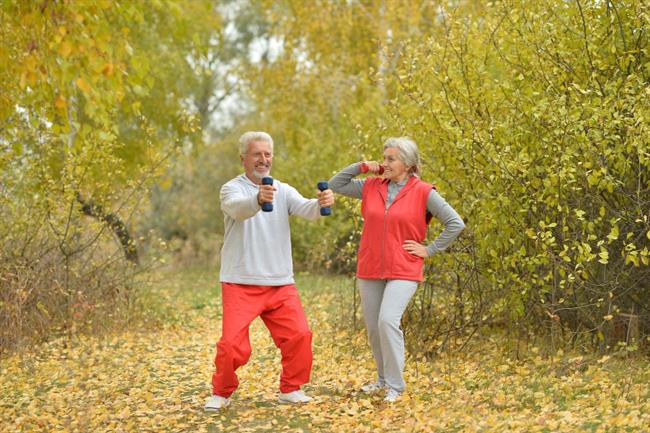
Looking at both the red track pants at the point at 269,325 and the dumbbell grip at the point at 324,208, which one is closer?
the dumbbell grip at the point at 324,208

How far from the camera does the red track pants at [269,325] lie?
19.5ft

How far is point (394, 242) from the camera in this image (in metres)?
5.99

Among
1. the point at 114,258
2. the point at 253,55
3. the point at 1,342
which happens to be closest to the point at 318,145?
the point at 114,258

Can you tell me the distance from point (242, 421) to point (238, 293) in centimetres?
83

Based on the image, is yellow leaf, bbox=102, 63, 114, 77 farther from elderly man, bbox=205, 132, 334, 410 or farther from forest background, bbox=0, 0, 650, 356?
elderly man, bbox=205, 132, 334, 410

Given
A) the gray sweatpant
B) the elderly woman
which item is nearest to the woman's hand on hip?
the elderly woman

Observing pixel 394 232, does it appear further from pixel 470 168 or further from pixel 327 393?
pixel 470 168

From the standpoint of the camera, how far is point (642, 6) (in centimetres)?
643

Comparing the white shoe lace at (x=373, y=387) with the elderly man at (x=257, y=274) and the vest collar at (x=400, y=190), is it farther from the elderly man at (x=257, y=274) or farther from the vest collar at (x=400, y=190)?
the vest collar at (x=400, y=190)

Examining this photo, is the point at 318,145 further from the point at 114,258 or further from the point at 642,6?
the point at 642,6

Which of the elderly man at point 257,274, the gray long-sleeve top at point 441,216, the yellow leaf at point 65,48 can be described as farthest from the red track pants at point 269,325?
the yellow leaf at point 65,48

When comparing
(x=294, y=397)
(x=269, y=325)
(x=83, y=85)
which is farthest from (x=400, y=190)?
(x=83, y=85)

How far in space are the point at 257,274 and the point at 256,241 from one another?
22 cm

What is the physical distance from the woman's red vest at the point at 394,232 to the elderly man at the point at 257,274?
380 millimetres
